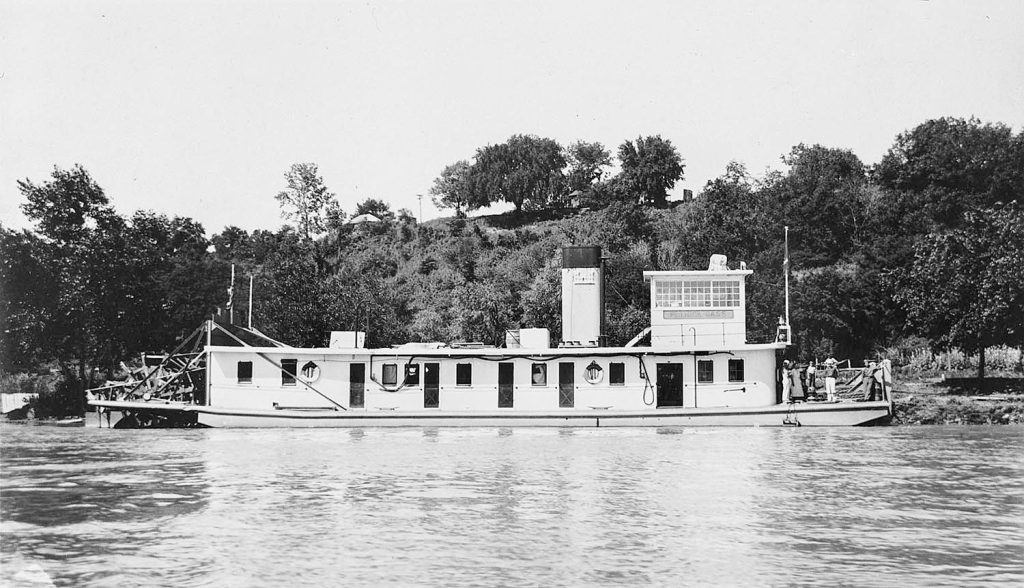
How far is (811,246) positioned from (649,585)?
57.2 m

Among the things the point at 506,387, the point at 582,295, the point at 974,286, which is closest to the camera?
the point at 506,387

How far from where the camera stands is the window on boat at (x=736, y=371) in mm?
30500

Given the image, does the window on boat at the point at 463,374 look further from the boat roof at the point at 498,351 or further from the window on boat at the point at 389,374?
the window on boat at the point at 389,374

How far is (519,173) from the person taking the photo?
9269 centimetres

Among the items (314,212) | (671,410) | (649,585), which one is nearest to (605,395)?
(671,410)

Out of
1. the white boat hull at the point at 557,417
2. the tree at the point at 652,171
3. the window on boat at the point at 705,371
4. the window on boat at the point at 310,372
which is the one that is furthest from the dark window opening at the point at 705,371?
the tree at the point at 652,171

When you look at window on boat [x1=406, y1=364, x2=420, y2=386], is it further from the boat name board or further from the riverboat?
the boat name board

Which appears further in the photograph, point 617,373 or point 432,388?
point 432,388

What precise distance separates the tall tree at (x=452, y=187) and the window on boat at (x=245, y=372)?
65386 mm

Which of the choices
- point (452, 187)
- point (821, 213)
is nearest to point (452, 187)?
point (452, 187)

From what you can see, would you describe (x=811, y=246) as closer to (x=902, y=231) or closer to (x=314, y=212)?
(x=902, y=231)

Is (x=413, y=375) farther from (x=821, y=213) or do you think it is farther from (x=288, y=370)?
(x=821, y=213)

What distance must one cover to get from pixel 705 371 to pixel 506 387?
602cm

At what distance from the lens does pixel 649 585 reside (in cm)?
1231
